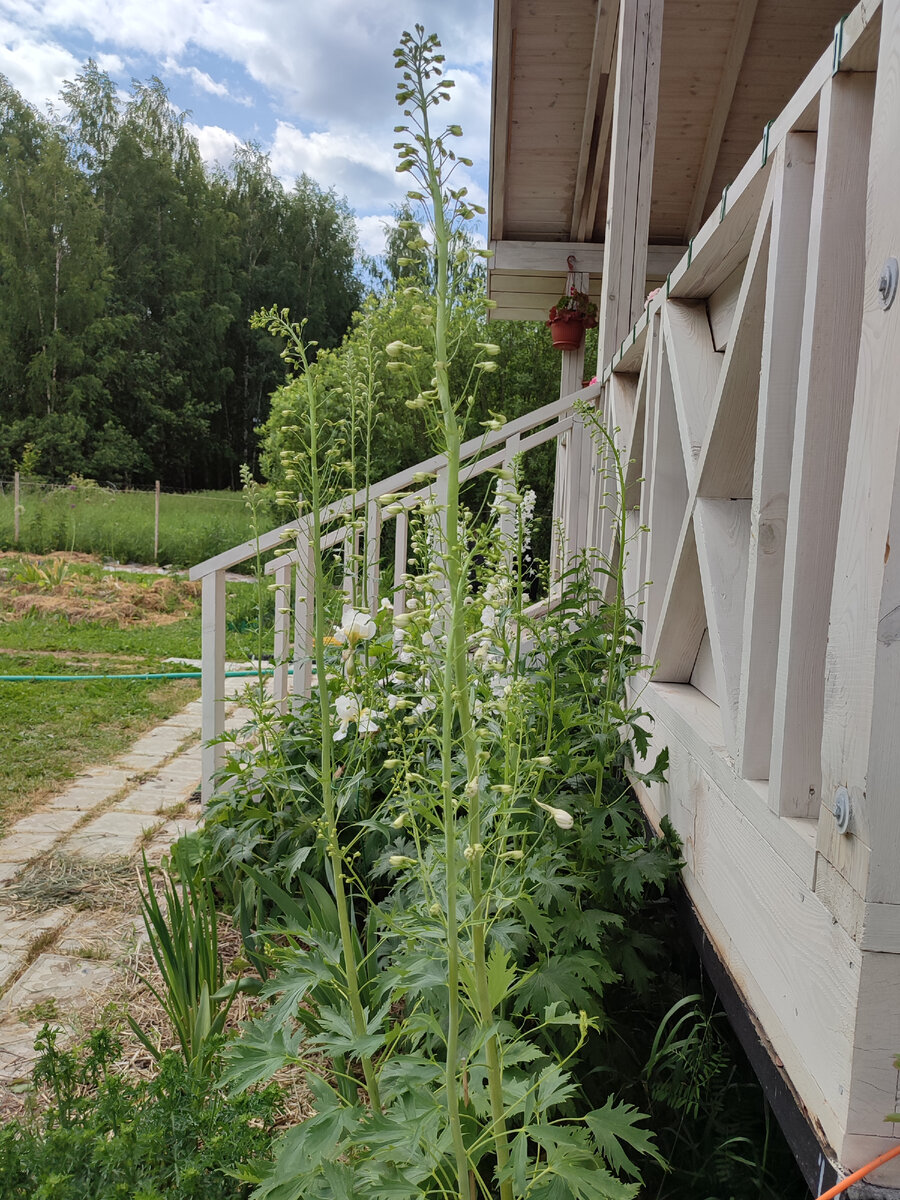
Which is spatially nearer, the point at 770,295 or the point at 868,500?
the point at 868,500

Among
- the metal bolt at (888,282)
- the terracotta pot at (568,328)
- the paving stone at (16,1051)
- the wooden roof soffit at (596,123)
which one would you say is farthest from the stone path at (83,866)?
the wooden roof soffit at (596,123)

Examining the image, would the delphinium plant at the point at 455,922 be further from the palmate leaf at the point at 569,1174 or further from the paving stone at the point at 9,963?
the paving stone at the point at 9,963

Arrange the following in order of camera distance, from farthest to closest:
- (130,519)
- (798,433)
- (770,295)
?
(130,519), (770,295), (798,433)

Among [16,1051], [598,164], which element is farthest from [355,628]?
[598,164]

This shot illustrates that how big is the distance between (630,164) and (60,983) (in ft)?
11.1

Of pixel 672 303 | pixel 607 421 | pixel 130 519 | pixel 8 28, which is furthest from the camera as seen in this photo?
pixel 8 28

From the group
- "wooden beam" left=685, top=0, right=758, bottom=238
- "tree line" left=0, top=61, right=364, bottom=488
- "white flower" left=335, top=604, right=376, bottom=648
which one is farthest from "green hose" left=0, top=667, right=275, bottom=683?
"tree line" left=0, top=61, right=364, bottom=488

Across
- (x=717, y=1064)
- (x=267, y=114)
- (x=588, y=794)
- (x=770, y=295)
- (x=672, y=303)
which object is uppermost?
(x=267, y=114)

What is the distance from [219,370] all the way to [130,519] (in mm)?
16113

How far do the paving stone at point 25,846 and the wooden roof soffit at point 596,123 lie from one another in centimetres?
451

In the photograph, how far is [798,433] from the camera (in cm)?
103

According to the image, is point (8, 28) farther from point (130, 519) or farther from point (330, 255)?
point (130, 519)

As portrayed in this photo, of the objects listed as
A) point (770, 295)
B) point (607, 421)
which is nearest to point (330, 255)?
point (607, 421)

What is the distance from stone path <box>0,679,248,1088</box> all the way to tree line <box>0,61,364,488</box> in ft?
62.5
